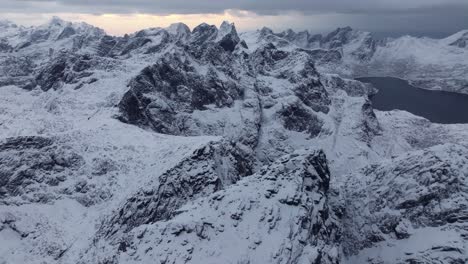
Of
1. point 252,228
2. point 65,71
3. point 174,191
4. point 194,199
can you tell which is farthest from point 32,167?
point 65,71

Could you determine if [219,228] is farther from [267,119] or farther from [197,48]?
[197,48]

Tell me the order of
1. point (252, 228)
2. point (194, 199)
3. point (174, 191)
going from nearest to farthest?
point (252, 228) → point (194, 199) → point (174, 191)

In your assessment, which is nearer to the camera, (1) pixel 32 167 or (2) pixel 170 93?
(1) pixel 32 167

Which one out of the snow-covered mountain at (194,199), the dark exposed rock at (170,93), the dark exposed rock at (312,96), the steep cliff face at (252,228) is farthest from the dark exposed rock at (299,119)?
the steep cliff face at (252,228)

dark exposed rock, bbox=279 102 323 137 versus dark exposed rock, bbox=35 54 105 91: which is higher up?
dark exposed rock, bbox=35 54 105 91

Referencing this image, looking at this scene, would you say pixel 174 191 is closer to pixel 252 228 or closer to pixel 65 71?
pixel 252 228

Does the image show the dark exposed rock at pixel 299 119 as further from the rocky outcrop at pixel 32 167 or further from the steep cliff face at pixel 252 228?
the steep cliff face at pixel 252 228

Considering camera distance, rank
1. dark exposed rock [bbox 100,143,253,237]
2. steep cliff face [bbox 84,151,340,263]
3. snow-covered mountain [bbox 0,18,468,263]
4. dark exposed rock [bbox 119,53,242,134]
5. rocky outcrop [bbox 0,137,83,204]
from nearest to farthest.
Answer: steep cliff face [bbox 84,151,340,263] < snow-covered mountain [bbox 0,18,468,263] < dark exposed rock [bbox 100,143,253,237] < rocky outcrop [bbox 0,137,83,204] < dark exposed rock [bbox 119,53,242,134]

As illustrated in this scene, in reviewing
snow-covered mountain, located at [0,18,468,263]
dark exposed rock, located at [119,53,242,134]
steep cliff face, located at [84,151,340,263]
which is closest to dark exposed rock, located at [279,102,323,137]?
dark exposed rock, located at [119,53,242,134]

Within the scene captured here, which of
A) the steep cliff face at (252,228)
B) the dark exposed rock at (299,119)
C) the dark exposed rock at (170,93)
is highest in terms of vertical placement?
the steep cliff face at (252,228)

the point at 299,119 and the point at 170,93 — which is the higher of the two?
the point at 170,93

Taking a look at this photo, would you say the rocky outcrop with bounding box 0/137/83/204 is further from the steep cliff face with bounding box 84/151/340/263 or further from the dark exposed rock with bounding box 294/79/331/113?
the dark exposed rock with bounding box 294/79/331/113

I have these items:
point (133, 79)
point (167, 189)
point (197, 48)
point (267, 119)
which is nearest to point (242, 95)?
point (267, 119)
